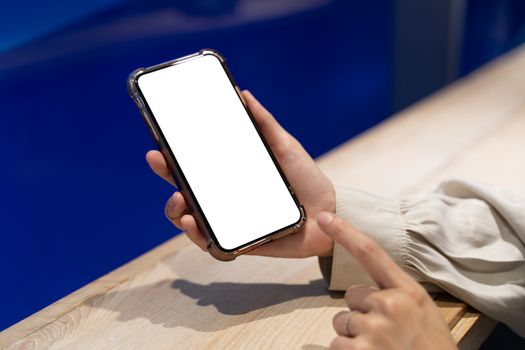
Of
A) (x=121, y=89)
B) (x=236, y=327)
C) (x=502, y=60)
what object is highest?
(x=121, y=89)

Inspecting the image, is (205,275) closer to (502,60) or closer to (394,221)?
(394,221)

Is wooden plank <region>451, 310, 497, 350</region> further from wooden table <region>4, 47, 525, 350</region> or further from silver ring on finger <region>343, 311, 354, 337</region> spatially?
silver ring on finger <region>343, 311, 354, 337</region>

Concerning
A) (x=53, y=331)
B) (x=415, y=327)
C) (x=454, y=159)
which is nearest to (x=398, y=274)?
(x=415, y=327)

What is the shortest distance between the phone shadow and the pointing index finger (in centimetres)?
14

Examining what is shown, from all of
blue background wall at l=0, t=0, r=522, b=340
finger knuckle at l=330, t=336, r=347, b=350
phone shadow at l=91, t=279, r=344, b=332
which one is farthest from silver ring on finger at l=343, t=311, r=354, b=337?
blue background wall at l=0, t=0, r=522, b=340

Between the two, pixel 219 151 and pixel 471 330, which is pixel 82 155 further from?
pixel 471 330

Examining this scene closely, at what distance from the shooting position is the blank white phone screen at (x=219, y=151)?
0.53m

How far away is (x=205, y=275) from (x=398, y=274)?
0.24 m

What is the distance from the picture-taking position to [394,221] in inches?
22.1

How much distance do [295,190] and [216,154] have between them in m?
0.08

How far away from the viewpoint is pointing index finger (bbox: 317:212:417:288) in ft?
1.38

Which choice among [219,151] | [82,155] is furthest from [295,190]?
[82,155]

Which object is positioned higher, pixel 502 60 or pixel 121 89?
pixel 121 89

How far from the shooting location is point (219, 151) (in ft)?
1.81
